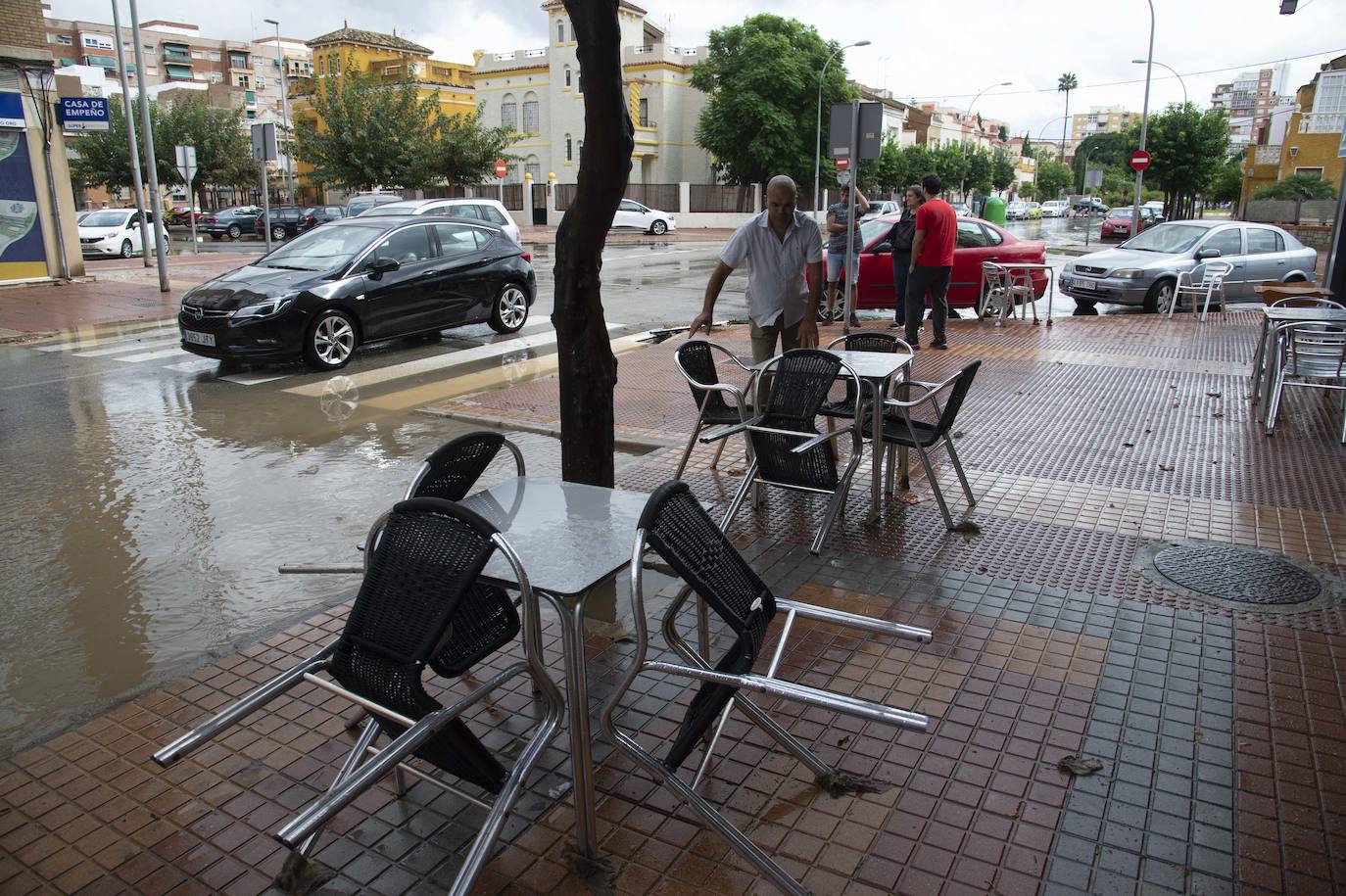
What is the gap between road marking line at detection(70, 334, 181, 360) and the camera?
12.0m

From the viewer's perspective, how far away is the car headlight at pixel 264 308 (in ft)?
33.8

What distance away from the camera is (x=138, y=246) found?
29188 millimetres

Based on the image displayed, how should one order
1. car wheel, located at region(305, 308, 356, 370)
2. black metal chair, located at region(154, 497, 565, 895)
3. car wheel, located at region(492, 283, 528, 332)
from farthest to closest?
car wheel, located at region(492, 283, 528, 332)
car wheel, located at region(305, 308, 356, 370)
black metal chair, located at region(154, 497, 565, 895)

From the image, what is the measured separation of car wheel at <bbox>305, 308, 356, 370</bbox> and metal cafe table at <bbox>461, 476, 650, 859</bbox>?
800 centimetres

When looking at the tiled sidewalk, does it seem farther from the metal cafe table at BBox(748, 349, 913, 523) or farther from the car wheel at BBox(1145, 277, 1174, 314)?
the car wheel at BBox(1145, 277, 1174, 314)

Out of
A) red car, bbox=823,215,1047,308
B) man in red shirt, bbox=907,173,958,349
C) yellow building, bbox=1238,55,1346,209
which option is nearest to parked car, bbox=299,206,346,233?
red car, bbox=823,215,1047,308

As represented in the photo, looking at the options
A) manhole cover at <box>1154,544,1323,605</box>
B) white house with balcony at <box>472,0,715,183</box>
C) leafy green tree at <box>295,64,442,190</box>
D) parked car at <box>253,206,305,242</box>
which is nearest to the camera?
manhole cover at <box>1154,544,1323,605</box>

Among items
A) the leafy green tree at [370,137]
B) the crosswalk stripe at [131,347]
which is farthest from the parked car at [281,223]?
the crosswalk stripe at [131,347]

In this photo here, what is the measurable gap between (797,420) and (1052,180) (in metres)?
119

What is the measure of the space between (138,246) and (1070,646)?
31497mm

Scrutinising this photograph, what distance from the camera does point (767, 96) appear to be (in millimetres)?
49406

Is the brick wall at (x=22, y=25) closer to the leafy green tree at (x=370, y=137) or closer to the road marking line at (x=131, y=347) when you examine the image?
the road marking line at (x=131, y=347)

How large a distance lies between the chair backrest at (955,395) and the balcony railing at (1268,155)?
5417cm

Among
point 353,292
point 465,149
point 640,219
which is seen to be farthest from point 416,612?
point 465,149
